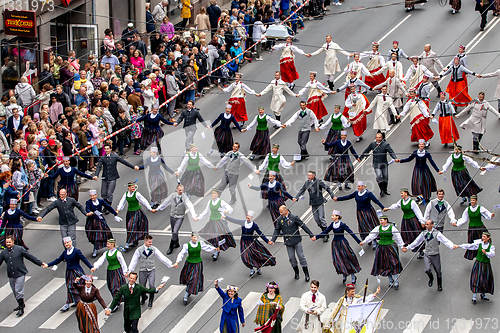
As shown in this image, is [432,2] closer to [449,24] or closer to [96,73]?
[449,24]

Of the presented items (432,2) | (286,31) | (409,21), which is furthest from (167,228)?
(432,2)

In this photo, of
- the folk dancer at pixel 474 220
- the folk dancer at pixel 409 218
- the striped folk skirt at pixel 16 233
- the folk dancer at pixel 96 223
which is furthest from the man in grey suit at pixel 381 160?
the striped folk skirt at pixel 16 233

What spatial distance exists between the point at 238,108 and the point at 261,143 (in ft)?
6.52

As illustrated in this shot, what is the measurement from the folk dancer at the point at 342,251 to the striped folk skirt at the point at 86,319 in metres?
4.89

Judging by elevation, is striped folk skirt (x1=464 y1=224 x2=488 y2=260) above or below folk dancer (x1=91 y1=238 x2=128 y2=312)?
above

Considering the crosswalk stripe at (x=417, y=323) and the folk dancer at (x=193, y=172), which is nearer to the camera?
the crosswalk stripe at (x=417, y=323)

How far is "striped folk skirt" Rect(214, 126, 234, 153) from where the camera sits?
2442 cm

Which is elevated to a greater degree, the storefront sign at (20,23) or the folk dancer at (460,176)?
the storefront sign at (20,23)

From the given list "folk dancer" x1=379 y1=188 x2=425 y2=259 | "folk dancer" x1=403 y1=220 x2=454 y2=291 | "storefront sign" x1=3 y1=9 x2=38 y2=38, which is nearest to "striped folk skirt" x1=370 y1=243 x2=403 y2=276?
"folk dancer" x1=403 y1=220 x2=454 y2=291

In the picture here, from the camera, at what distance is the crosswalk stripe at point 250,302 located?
18.8 m

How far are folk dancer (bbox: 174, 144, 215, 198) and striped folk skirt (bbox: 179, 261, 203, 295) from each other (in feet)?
12.2

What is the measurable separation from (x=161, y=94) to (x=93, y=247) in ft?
22.1

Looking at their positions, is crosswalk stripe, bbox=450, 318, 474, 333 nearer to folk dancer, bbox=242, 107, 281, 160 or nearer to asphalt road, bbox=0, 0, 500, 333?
asphalt road, bbox=0, 0, 500, 333

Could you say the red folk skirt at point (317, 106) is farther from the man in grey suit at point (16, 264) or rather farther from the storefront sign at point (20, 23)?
the man in grey suit at point (16, 264)
